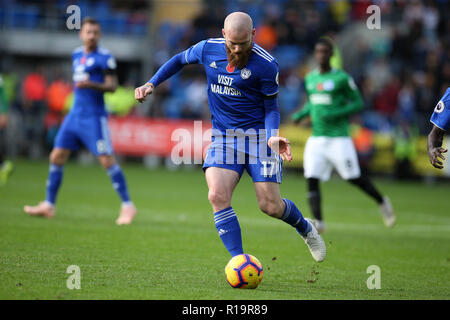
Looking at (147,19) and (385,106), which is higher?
(147,19)

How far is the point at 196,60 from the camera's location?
7.07 metres

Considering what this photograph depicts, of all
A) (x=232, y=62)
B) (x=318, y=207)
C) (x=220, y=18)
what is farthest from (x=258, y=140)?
(x=220, y=18)

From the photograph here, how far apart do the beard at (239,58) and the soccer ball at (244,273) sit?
67.8 inches

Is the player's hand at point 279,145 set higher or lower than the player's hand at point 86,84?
lower

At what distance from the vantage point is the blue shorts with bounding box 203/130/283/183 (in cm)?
691

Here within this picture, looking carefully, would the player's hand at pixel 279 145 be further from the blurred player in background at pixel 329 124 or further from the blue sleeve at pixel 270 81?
the blurred player in background at pixel 329 124

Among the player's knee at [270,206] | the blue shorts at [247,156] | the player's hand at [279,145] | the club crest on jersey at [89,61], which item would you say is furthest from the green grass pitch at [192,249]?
the club crest on jersey at [89,61]

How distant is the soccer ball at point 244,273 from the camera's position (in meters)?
6.38

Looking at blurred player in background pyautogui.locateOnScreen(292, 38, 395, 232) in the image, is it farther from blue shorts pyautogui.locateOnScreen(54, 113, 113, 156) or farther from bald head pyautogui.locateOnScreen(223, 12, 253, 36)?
bald head pyautogui.locateOnScreen(223, 12, 253, 36)

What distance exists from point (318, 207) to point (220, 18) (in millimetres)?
17882

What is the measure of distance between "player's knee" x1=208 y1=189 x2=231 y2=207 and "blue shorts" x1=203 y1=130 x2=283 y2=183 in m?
0.30

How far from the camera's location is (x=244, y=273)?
6379 mm

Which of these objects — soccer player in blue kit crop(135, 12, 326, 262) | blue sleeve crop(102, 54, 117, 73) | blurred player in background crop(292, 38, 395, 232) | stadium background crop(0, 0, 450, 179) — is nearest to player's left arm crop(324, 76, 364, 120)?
blurred player in background crop(292, 38, 395, 232)

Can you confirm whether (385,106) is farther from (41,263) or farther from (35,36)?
(41,263)
